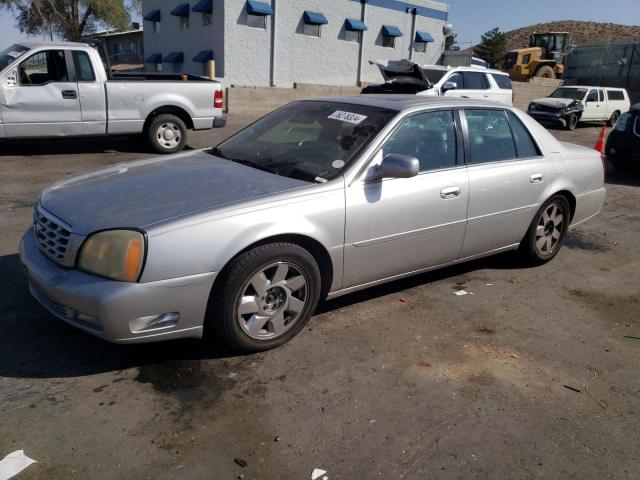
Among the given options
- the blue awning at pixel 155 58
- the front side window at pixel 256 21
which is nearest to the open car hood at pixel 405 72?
the front side window at pixel 256 21

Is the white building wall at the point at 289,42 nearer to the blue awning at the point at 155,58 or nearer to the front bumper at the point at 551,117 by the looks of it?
the blue awning at the point at 155,58

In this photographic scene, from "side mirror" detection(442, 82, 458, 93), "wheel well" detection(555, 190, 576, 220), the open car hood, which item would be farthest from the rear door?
"side mirror" detection(442, 82, 458, 93)

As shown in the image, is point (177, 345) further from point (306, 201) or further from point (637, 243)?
point (637, 243)

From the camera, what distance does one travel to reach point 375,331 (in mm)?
3660

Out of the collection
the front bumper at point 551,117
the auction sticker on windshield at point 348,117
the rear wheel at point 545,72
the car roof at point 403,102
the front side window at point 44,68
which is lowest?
the front bumper at point 551,117

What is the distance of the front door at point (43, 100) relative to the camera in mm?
8461

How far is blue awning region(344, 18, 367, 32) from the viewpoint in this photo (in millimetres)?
24109

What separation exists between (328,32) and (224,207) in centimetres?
2280

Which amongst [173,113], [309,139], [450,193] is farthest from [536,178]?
[173,113]

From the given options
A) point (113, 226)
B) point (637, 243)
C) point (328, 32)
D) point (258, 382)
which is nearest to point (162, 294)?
point (113, 226)

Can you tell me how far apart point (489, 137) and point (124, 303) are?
10.3 feet

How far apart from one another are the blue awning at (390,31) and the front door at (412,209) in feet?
77.0

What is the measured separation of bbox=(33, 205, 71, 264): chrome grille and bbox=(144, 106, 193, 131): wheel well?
6.76 meters

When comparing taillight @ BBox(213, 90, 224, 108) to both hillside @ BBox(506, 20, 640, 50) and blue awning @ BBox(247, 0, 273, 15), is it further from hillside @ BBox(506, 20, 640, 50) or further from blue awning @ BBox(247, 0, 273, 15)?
hillside @ BBox(506, 20, 640, 50)
